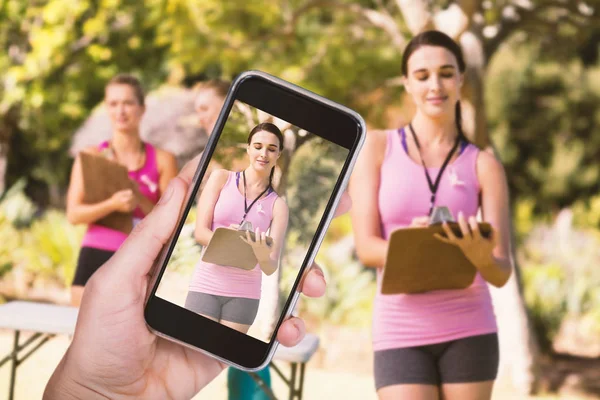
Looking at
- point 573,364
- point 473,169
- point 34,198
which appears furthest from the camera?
point 34,198

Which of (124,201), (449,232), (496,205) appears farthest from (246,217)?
(124,201)

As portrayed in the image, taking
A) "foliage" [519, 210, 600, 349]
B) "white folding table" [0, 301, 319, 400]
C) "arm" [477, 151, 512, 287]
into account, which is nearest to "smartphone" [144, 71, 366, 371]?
"arm" [477, 151, 512, 287]

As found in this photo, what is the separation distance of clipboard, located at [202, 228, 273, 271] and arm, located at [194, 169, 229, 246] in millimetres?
18

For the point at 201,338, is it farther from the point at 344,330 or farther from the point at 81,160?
the point at 344,330

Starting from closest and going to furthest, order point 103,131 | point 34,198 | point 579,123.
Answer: point 103,131, point 34,198, point 579,123

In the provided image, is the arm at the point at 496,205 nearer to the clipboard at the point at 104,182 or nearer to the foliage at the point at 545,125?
the clipboard at the point at 104,182

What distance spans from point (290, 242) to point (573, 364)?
5.09 meters

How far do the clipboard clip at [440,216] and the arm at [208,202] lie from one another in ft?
2.89

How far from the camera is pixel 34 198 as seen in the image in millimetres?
12695

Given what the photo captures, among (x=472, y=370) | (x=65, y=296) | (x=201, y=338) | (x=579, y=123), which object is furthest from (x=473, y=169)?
(x=579, y=123)

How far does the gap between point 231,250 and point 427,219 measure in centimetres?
88

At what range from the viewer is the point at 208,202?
4.78 feet

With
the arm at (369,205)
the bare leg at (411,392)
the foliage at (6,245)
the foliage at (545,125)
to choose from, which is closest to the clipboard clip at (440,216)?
the arm at (369,205)

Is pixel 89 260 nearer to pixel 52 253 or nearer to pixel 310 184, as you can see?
pixel 310 184
